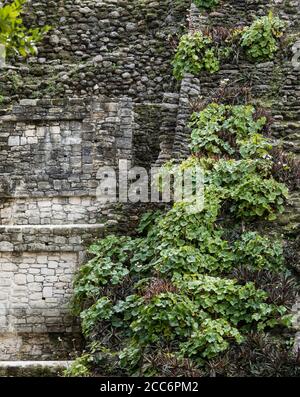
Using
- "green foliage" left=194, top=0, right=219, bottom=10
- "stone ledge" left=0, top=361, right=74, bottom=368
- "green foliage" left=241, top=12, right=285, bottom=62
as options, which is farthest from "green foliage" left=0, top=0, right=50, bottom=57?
"green foliage" left=194, top=0, right=219, bottom=10

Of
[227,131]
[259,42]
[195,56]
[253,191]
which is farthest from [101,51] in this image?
[253,191]

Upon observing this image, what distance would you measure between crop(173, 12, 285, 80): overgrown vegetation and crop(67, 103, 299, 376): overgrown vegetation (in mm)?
1462

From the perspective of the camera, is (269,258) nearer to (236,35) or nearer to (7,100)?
(236,35)

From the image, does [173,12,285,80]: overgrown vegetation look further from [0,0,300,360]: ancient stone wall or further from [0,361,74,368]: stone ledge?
[0,361,74,368]: stone ledge

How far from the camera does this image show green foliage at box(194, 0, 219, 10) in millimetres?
17859

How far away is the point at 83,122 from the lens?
53.3 ft

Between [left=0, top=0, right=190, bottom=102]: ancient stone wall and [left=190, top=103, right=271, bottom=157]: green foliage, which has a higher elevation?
[left=0, top=0, right=190, bottom=102]: ancient stone wall

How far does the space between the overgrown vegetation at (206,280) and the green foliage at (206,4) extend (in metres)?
3.20

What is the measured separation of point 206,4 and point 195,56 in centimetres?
173

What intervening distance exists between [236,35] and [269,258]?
5191mm

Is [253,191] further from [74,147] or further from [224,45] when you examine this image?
[224,45]

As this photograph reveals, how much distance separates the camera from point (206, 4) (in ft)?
58.6

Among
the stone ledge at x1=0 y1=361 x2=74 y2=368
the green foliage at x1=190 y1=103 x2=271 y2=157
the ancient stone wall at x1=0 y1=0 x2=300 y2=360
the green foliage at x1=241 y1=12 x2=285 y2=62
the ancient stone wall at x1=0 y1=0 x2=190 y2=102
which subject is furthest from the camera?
the ancient stone wall at x1=0 y1=0 x2=190 y2=102
